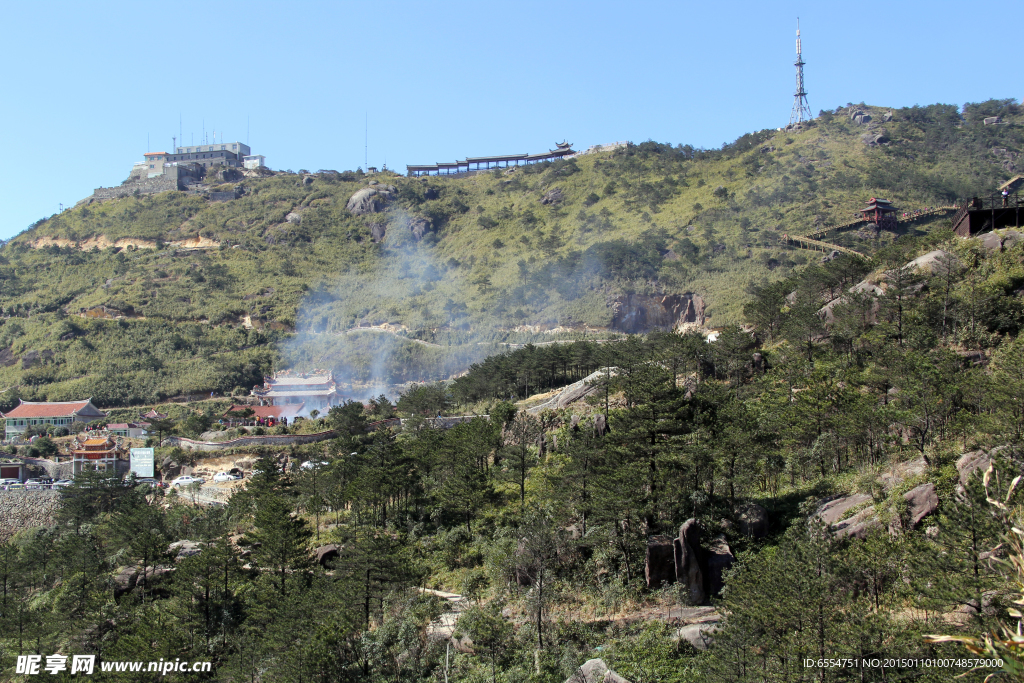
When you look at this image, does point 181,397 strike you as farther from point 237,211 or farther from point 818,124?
point 818,124

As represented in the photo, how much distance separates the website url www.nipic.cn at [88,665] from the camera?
61.4ft

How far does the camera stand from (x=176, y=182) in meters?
110

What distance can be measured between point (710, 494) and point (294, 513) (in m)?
19.1

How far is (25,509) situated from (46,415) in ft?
62.4

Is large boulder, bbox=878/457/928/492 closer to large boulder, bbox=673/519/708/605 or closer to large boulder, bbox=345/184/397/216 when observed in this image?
large boulder, bbox=673/519/708/605

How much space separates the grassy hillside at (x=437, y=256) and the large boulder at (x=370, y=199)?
1.81 meters

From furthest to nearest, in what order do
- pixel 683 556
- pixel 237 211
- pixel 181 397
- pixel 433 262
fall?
pixel 237 211 → pixel 433 262 → pixel 181 397 → pixel 683 556

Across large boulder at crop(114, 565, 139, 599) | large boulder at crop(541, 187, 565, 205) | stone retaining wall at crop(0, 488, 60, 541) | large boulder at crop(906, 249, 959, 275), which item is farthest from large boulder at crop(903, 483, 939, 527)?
large boulder at crop(541, 187, 565, 205)

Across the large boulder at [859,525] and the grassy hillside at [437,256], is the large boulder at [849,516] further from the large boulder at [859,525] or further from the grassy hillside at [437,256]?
the grassy hillside at [437,256]

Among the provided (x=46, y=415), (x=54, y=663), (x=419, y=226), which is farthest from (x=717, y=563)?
(x=419, y=226)

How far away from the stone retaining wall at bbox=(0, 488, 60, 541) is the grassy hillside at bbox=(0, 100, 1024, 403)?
861 inches

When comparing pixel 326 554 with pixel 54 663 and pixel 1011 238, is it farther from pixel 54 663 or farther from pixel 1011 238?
pixel 1011 238

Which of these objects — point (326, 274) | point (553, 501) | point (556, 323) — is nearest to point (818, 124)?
point (556, 323)

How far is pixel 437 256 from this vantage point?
298 feet
